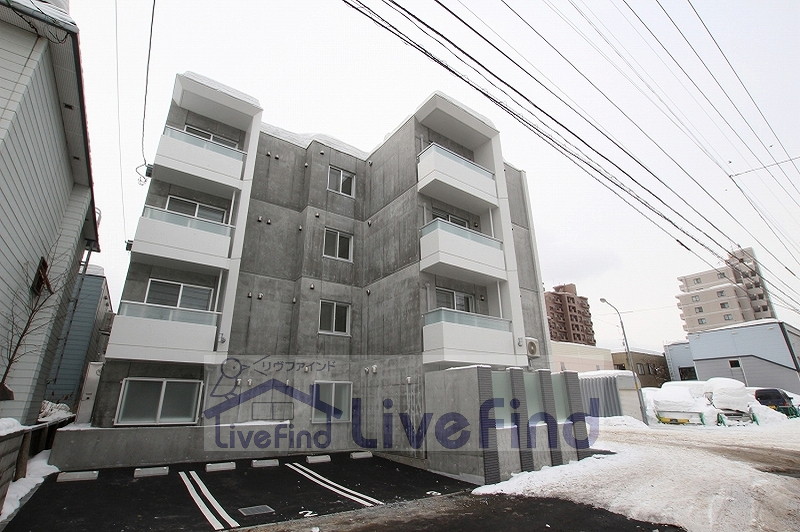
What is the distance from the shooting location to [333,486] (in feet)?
27.0

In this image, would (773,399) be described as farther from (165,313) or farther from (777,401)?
(165,313)

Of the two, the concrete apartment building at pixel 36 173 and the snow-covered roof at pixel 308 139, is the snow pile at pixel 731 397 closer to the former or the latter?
the snow-covered roof at pixel 308 139

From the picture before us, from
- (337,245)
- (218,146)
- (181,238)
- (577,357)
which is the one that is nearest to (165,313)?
(181,238)

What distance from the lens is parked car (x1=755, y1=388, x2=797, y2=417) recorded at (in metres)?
25.0

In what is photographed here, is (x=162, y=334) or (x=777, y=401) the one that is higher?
(x=162, y=334)

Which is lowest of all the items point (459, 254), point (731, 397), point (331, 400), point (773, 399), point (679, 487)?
point (679, 487)

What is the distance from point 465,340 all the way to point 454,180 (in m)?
6.16

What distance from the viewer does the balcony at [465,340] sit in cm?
1125

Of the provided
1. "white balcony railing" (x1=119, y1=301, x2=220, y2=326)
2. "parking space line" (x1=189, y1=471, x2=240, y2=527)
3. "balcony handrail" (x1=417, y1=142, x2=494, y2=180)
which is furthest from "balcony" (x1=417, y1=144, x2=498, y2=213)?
"parking space line" (x1=189, y1=471, x2=240, y2=527)

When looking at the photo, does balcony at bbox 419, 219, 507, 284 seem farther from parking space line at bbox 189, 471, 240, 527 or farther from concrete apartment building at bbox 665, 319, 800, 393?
concrete apartment building at bbox 665, 319, 800, 393

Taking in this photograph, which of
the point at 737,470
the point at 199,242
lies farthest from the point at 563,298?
the point at 199,242

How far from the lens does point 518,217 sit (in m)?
17.9

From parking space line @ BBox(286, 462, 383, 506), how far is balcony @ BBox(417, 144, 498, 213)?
32.7 ft

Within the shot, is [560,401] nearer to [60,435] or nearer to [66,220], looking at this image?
[60,435]
